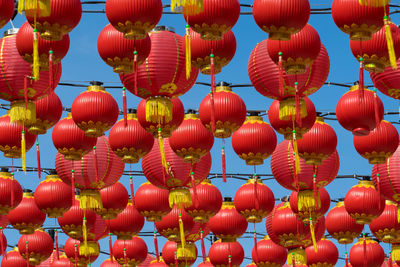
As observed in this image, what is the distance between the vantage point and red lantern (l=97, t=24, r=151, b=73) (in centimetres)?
1145

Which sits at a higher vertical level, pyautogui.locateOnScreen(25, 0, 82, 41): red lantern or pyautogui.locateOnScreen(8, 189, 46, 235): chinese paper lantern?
pyautogui.locateOnScreen(25, 0, 82, 41): red lantern

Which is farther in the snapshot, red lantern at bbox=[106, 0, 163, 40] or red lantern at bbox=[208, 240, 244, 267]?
red lantern at bbox=[208, 240, 244, 267]

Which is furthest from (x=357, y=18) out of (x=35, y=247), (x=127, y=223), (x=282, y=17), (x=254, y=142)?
(x=35, y=247)

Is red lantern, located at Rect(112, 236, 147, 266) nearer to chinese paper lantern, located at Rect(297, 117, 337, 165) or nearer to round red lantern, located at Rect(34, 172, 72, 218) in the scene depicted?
round red lantern, located at Rect(34, 172, 72, 218)

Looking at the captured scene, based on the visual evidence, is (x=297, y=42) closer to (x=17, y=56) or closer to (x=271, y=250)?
(x=17, y=56)

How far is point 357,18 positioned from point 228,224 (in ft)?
24.0

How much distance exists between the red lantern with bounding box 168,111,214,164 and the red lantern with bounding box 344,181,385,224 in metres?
3.09

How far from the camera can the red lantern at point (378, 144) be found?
45.4 feet

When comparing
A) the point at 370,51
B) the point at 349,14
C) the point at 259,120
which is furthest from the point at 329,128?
the point at 349,14

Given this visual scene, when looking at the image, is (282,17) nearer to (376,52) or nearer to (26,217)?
(376,52)

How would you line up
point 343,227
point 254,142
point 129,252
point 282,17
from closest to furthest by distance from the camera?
point 282,17 → point 254,142 → point 343,227 → point 129,252

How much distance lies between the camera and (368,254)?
1850cm

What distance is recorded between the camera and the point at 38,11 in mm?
10211

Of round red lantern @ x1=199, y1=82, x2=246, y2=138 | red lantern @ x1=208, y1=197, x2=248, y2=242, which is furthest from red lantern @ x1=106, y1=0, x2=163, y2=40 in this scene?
red lantern @ x1=208, y1=197, x2=248, y2=242
